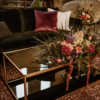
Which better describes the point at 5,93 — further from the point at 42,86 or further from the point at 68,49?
the point at 68,49

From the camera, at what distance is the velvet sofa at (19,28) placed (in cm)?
226

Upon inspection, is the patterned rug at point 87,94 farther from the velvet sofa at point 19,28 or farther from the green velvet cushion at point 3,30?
the green velvet cushion at point 3,30

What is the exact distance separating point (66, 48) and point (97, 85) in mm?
860

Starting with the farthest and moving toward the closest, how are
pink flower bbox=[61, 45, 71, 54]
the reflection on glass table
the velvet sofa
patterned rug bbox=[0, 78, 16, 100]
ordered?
the velvet sofa < patterned rug bbox=[0, 78, 16, 100] < the reflection on glass table < pink flower bbox=[61, 45, 71, 54]

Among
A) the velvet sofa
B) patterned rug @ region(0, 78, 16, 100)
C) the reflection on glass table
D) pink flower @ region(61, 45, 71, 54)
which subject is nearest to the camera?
pink flower @ region(61, 45, 71, 54)

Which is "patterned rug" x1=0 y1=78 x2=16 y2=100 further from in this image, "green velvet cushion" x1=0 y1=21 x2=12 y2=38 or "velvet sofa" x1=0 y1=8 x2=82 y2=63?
"green velvet cushion" x1=0 y1=21 x2=12 y2=38

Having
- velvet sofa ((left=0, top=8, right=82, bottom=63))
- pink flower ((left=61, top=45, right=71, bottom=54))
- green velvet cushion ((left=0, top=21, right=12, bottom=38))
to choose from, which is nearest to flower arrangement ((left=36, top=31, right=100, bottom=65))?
pink flower ((left=61, top=45, right=71, bottom=54))

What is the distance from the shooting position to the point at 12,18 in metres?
2.69

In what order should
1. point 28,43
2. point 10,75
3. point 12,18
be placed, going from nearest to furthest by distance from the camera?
point 10,75, point 28,43, point 12,18

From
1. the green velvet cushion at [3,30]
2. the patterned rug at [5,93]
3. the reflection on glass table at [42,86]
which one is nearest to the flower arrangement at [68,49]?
the reflection on glass table at [42,86]

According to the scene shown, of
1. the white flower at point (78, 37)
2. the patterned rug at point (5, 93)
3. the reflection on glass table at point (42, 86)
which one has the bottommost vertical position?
the patterned rug at point (5, 93)

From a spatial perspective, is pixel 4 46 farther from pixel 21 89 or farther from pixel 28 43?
pixel 21 89

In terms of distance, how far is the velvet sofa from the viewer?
2.26 metres

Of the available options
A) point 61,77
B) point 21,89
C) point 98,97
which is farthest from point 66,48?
point 98,97
